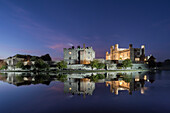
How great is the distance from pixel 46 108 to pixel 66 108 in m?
2.01

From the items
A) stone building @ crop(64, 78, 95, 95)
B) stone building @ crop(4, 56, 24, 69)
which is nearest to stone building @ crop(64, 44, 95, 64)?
stone building @ crop(4, 56, 24, 69)

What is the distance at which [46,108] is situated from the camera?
1079 cm

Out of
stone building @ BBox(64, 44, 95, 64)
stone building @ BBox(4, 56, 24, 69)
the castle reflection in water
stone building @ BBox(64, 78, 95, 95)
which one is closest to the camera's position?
stone building @ BBox(64, 78, 95, 95)

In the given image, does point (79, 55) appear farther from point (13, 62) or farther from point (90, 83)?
point (13, 62)

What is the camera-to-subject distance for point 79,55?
6994 centimetres

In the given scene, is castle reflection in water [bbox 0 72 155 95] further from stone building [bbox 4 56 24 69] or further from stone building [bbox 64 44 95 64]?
stone building [bbox 4 56 24 69]

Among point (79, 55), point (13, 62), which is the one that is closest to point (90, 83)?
point (79, 55)

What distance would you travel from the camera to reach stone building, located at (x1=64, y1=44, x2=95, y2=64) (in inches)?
2672

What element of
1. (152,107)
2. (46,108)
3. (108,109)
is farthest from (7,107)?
(152,107)

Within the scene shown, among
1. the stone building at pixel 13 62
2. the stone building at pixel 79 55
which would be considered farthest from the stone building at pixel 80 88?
the stone building at pixel 13 62

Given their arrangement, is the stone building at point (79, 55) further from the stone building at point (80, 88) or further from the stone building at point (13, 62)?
the stone building at point (80, 88)

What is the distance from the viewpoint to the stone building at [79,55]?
67.9 metres

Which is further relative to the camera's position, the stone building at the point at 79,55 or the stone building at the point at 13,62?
the stone building at the point at 13,62

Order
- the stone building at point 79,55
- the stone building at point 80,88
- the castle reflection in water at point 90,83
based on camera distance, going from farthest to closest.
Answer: the stone building at point 79,55
the castle reflection in water at point 90,83
the stone building at point 80,88
